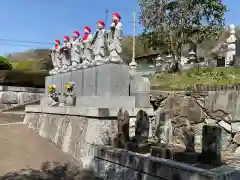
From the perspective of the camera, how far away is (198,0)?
719 inches

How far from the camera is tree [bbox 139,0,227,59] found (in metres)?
18.5

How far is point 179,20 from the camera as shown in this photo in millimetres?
18797

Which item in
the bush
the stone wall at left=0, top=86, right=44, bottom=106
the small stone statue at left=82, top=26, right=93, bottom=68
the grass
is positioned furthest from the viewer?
the bush

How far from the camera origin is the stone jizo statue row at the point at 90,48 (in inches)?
320

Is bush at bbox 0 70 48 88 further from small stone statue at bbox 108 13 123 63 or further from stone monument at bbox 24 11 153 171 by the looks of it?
small stone statue at bbox 108 13 123 63

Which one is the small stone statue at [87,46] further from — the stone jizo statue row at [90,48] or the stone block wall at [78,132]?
the stone block wall at [78,132]

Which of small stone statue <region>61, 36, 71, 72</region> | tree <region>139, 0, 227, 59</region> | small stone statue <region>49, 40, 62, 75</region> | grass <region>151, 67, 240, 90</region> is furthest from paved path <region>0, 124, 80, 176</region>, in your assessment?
tree <region>139, 0, 227, 59</region>

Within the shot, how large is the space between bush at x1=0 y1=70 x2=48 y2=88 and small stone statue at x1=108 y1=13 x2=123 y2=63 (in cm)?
1183

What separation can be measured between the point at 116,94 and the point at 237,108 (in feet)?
10.9

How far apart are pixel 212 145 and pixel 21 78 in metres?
15.7

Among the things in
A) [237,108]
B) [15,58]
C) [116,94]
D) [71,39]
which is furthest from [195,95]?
[15,58]

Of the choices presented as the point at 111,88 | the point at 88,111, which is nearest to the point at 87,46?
the point at 111,88

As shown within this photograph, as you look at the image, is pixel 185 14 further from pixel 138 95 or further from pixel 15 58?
pixel 15 58

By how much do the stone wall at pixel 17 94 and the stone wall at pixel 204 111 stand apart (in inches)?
450
